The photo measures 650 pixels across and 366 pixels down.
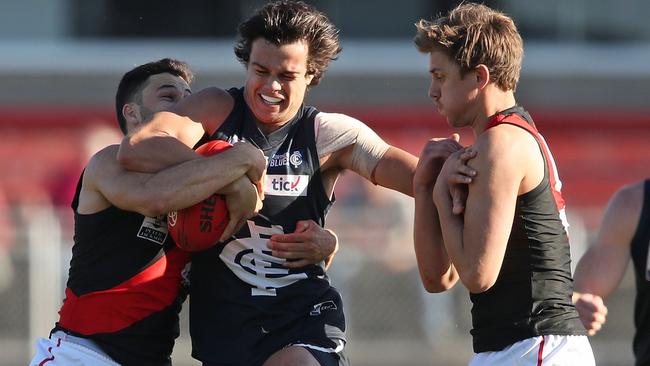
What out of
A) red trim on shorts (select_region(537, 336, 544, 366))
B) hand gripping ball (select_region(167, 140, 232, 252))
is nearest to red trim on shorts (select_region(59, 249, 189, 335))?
hand gripping ball (select_region(167, 140, 232, 252))

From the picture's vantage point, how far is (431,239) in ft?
14.5

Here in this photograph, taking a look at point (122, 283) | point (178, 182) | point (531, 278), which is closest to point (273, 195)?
point (178, 182)

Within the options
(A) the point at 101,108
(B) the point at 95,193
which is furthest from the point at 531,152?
(A) the point at 101,108

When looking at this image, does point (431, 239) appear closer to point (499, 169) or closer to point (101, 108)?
point (499, 169)

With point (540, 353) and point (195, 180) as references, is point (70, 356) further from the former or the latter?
point (540, 353)

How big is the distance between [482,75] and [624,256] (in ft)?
5.17

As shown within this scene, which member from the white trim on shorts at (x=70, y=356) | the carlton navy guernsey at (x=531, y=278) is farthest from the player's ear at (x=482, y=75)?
the white trim on shorts at (x=70, y=356)

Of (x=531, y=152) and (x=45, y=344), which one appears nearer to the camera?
(x=531, y=152)

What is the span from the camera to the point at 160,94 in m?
5.21

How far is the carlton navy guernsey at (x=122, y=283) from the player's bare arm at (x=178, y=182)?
237 millimetres

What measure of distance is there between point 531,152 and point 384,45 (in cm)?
1505

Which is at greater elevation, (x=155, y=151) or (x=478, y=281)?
(x=155, y=151)

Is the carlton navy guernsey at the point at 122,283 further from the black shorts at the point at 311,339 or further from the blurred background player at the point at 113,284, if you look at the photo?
the black shorts at the point at 311,339

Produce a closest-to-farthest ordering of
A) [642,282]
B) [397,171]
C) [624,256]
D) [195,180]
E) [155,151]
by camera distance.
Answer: [195,180] < [155,151] < [397,171] < [642,282] < [624,256]
